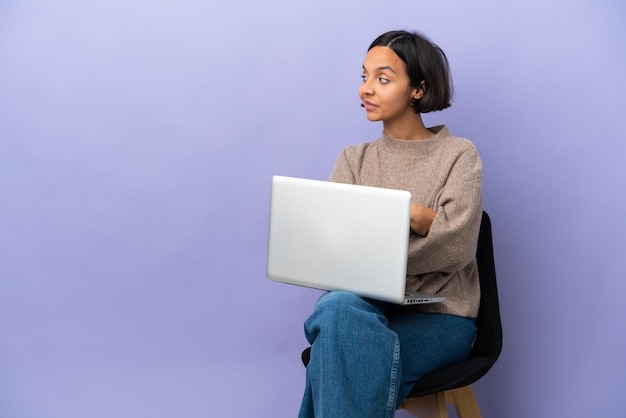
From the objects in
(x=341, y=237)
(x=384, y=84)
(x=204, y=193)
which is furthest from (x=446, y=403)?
(x=204, y=193)

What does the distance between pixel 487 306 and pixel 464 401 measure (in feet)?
0.83

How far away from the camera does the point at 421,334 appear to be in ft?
6.70

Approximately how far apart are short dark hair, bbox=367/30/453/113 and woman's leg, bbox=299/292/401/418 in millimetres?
669

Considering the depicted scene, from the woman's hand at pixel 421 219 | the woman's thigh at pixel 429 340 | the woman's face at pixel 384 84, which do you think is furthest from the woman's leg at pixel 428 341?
the woman's face at pixel 384 84

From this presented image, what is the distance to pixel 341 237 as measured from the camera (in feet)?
6.07

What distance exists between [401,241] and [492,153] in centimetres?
97

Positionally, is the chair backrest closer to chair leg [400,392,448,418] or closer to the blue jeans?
chair leg [400,392,448,418]

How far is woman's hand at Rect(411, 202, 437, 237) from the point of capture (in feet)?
6.70

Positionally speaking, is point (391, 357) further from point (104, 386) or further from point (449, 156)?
point (104, 386)

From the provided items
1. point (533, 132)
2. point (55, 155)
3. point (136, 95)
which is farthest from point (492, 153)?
point (55, 155)

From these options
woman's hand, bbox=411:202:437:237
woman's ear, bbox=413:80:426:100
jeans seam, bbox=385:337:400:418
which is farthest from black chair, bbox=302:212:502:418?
woman's ear, bbox=413:80:426:100

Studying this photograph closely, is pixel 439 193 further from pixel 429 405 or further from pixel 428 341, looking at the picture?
pixel 429 405

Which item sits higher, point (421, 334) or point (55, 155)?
point (55, 155)

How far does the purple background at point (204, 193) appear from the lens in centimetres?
262
